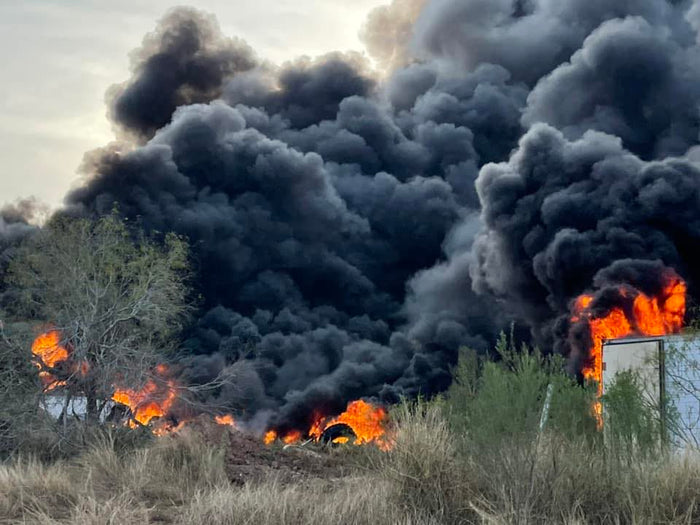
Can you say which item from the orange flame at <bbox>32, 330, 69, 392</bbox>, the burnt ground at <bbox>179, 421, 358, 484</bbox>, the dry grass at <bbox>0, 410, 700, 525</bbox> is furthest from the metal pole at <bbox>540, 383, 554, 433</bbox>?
the orange flame at <bbox>32, 330, 69, 392</bbox>

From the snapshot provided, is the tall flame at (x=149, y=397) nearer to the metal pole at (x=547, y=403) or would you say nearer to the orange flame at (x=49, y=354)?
the orange flame at (x=49, y=354)

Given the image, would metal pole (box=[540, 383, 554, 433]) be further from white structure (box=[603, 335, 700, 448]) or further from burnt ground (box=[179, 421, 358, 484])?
burnt ground (box=[179, 421, 358, 484])

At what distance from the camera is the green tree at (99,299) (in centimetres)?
1736

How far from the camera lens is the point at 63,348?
58.5 ft

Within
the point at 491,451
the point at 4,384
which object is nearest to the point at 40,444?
the point at 4,384

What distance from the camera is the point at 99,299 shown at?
1836cm

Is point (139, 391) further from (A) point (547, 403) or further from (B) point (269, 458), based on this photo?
(A) point (547, 403)

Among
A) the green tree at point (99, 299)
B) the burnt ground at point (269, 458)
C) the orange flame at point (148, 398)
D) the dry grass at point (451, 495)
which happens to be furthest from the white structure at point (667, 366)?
the green tree at point (99, 299)

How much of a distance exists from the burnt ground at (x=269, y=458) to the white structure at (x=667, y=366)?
19.4ft

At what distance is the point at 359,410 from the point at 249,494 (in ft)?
134

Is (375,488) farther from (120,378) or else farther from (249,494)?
(120,378)

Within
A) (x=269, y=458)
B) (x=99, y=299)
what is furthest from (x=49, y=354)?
(x=269, y=458)

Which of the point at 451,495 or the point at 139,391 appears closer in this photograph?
the point at 451,495

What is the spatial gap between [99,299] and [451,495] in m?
11.7
